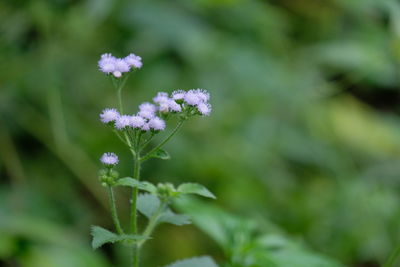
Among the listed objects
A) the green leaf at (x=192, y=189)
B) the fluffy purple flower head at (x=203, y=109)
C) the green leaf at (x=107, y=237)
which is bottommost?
the green leaf at (x=107, y=237)

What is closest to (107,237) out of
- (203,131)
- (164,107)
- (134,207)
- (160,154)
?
(134,207)

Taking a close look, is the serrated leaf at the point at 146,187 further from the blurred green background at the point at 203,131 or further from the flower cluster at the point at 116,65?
the blurred green background at the point at 203,131

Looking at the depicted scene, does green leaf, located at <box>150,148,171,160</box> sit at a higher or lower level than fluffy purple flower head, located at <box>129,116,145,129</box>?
lower

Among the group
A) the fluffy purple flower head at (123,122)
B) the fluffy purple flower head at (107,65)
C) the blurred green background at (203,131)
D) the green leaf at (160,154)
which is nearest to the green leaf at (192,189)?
the green leaf at (160,154)

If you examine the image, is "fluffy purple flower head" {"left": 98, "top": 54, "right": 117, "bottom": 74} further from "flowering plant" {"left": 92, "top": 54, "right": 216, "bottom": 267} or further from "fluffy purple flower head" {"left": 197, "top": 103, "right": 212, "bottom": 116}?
"fluffy purple flower head" {"left": 197, "top": 103, "right": 212, "bottom": 116}

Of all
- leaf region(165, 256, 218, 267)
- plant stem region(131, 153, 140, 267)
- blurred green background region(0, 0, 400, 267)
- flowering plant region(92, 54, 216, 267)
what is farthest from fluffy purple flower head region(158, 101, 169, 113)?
blurred green background region(0, 0, 400, 267)

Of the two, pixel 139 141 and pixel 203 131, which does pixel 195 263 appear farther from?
pixel 203 131
